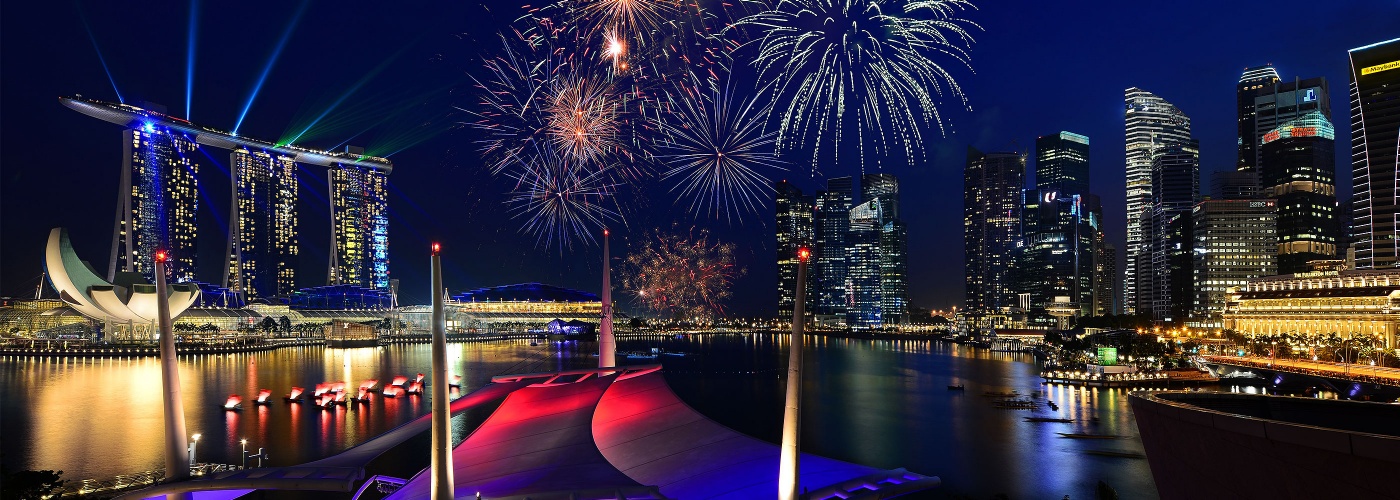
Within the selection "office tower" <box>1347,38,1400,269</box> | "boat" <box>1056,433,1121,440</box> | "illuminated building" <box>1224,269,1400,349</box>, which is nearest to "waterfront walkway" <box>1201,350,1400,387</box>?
"illuminated building" <box>1224,269,1400,349</box>

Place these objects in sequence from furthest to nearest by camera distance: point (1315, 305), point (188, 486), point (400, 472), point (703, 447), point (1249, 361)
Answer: point (1315, 305) < point (1249, 361) < point (400, 472) < point (703, 447) < point (188, 486)

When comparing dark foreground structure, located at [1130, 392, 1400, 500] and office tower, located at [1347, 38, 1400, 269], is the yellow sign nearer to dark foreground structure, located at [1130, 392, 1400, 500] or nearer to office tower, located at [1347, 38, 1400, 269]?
office tower, located at [1347, 38, 1400, 269]

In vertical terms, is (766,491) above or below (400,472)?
above

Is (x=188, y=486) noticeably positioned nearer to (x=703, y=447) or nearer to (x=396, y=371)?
(x=703, y=447)

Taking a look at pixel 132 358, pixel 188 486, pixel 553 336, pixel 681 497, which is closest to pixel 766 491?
pixel 681 497

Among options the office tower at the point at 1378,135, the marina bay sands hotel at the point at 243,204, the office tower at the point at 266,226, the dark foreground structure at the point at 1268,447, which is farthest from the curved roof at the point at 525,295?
the dark foreground structure at the point at 1268,447

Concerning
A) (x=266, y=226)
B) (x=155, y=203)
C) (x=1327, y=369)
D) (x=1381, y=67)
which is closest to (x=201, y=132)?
(x=155, y=203)
